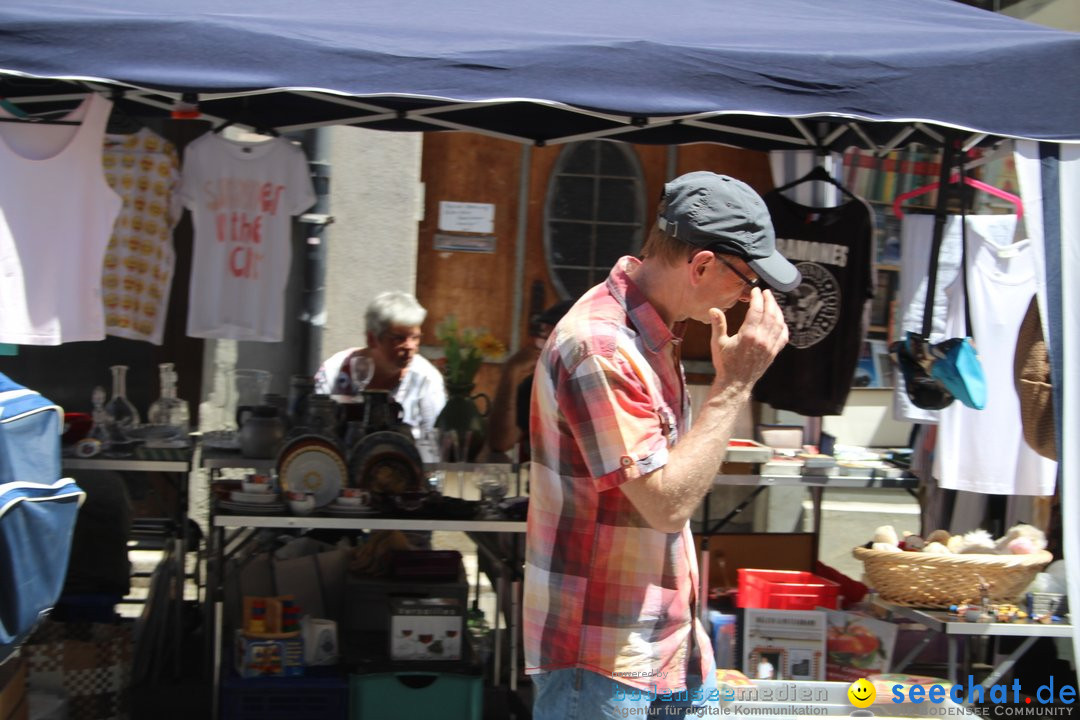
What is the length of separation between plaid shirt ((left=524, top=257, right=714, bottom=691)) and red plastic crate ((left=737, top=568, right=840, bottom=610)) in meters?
2.34

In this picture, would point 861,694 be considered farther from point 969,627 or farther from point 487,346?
point 487,346

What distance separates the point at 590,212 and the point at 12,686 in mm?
4702

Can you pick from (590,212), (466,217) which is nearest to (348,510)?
(466,217)

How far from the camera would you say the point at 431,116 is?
4.79m

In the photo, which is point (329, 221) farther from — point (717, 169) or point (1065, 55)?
point (1065, 55)

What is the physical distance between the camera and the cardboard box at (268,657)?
429 centimetres

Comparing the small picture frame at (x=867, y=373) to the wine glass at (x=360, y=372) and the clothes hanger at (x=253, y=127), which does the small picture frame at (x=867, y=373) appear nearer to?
the wine glass at (x=360, y=372)

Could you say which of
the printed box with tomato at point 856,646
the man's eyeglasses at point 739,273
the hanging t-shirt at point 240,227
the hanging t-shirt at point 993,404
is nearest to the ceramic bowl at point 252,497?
the hanging t-shirt at point 240,227

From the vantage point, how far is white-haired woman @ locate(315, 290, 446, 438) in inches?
217

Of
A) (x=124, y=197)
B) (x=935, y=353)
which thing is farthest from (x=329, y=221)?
(x=935, y=353)

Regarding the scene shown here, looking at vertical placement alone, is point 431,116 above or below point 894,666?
above

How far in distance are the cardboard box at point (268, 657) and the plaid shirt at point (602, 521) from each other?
7.30 feet

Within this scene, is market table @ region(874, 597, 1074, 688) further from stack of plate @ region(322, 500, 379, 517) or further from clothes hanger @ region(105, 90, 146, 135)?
clothes hanger @ region(105, 90, 146, 135)

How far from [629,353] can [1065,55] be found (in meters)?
2.17
